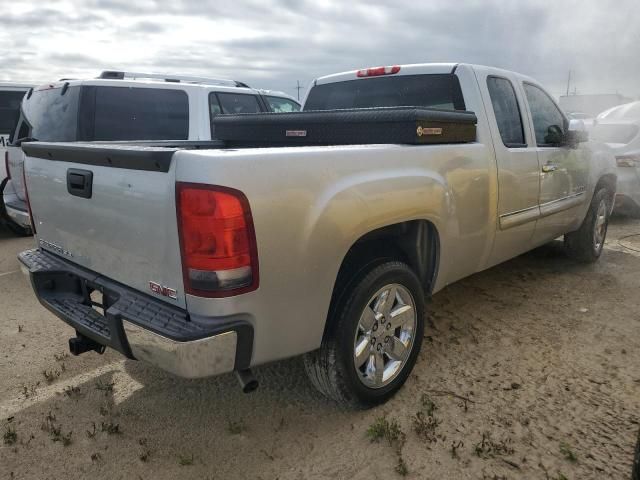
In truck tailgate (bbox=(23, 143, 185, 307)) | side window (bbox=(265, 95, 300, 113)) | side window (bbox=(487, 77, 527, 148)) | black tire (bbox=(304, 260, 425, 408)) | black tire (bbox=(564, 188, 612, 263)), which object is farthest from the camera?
side window (bbox=(265, 95, 300, 113))

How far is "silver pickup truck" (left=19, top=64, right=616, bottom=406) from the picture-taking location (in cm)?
205

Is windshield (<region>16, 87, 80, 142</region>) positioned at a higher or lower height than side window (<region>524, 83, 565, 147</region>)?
lower

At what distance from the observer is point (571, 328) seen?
3.81 metres

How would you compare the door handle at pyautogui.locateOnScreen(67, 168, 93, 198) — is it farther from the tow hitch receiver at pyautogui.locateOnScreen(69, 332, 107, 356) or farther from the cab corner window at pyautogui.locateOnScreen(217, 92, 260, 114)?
the cab corner window at pyautogui.locateOnScreen(217, 92, 260, 114)

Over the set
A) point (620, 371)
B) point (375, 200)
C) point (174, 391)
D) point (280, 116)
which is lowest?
point (174, 391)

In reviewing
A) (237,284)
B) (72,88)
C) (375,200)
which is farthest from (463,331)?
(72,88)

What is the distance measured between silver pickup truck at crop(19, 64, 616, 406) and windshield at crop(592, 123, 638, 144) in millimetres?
4991

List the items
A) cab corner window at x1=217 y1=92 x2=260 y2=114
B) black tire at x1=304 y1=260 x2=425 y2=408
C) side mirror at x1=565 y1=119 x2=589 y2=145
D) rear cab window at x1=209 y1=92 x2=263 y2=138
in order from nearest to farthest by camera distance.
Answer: black tire at x1=304 y1=260 x2=425 y2=408
side mirror at x1=565 y1=119 x2=589 y2=145
rear cab window at x1=209 y1=92 x2=263 y2=138
cab corner window at x1=217 y1=92 x2=260 y2=114

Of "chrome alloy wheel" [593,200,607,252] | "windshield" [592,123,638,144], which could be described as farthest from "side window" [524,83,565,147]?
"windshield" [592,123,638,144]

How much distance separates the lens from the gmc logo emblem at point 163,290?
7.06ft

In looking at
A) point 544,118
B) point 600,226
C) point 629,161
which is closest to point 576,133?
point 544,118

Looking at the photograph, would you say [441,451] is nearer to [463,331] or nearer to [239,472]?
[239,472]

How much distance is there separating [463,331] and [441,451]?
1425 mm

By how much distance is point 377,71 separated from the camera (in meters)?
4.14
